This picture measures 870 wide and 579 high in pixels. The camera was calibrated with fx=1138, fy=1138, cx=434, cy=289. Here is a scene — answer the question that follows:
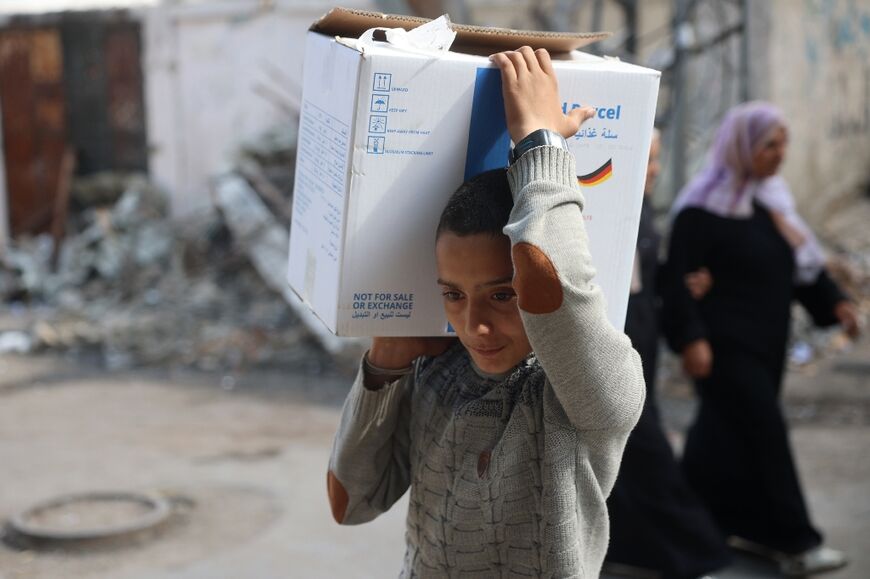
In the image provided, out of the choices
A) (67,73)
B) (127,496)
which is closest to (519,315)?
(127,496)

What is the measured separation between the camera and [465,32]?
1.67 m

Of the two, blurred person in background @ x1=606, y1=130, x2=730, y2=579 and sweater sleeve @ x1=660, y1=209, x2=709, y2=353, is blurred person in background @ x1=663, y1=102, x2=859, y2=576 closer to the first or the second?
sweater sleeve @ x1=660, y1=209, x2=709, y2=353

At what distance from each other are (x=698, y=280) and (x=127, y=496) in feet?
8.81

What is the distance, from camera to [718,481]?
4434 millimetres

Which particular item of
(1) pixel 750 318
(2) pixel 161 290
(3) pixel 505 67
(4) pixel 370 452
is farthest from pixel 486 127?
(2) pixel 161 290

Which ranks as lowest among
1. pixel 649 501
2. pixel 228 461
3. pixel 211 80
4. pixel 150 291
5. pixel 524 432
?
pixel 150 291

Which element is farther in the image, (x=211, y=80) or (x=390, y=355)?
(x=211, y=80)

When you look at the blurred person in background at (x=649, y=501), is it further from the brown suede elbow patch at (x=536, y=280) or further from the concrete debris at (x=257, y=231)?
the concrete debris at (x=257, y=231)

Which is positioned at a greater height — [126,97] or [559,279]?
[559,279]

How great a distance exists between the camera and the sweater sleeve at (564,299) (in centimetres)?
147

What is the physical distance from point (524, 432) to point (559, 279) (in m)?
0.29

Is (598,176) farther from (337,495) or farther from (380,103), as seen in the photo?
(337,495)

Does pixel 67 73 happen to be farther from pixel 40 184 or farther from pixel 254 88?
pixel 254 88

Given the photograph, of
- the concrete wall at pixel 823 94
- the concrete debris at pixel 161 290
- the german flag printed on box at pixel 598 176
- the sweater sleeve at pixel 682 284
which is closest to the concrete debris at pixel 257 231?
the concrete debris at pixel 161 290
